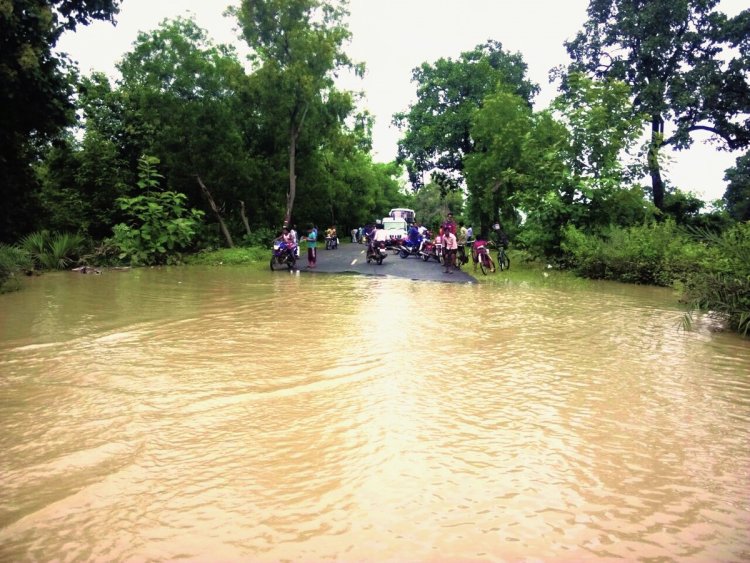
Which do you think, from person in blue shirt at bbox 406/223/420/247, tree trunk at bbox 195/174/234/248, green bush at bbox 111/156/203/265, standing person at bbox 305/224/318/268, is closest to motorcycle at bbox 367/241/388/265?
standing person at bbox 305/224/318/268

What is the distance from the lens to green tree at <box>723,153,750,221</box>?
27633mm

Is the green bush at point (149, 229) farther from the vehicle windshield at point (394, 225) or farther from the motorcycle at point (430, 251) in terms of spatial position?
the vehicle windshield at point (394, 225)

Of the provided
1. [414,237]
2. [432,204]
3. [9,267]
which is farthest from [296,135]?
Result: [432,204]

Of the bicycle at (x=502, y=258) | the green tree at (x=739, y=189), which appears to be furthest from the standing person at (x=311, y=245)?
the green tree at (x=739, y=189)

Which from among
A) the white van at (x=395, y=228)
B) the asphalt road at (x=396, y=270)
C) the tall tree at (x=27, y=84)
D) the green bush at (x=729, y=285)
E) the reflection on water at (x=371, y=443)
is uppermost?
the tall tree at (x=27, y=84)

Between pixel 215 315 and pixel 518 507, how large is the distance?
799 cm

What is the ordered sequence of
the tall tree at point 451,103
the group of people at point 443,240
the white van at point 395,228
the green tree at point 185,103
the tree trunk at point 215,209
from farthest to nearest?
the tall tree at point 451,103, the white van at point 395,228, the tree trunk at point 215,209, the green tree at point 185,103, the group of people at point 443,240

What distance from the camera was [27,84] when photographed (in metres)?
15.0

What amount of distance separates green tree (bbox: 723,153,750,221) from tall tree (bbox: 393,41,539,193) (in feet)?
46.1

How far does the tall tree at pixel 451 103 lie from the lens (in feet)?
125

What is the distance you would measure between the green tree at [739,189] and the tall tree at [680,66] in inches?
54.9

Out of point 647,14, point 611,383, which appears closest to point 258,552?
point 611,383

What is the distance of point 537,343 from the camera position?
8133 mm

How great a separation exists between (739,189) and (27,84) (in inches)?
1414
